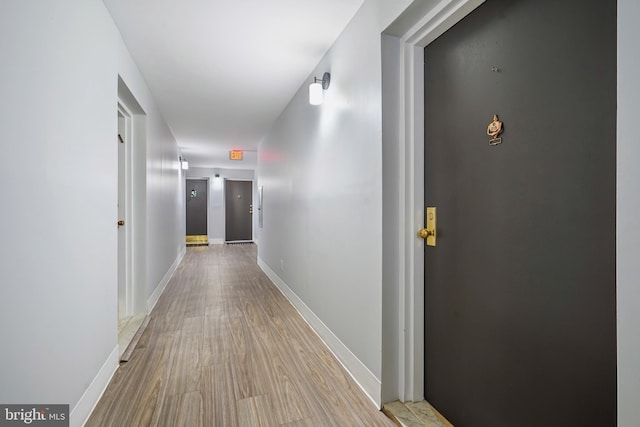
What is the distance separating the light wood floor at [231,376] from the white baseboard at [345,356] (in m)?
0.04

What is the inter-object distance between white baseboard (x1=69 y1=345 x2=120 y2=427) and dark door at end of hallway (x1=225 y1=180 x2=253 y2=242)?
7907mm

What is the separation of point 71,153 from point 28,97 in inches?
14.3

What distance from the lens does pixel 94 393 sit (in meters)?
1.70

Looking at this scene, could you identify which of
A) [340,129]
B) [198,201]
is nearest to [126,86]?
[340,129]

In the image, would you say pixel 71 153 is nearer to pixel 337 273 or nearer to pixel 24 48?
pixel 24 48

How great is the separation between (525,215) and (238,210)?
952cm

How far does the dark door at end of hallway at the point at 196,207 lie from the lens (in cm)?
959

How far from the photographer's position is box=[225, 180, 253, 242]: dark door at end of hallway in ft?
32.4

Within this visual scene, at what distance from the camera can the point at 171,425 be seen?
155 cm

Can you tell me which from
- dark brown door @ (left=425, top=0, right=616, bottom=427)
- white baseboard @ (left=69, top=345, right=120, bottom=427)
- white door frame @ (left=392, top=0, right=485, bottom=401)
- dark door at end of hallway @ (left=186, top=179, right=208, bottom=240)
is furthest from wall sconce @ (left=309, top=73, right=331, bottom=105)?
dark door at end of hallway @ (left=186, top=179, right=208, bottom=240)

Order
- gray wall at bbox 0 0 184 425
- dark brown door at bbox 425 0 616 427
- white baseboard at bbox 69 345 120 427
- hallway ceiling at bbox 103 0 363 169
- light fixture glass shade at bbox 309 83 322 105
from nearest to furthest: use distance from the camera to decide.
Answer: dark brown door at bbox 425 0 616 427 → gray wall at bbox 0 0 184 425 → white baseboard at bbox 69 345 120 427 → hallway ceiling at bbox 103 0 363 169 → light fixture glass shade at bbox 309 83 322 105
